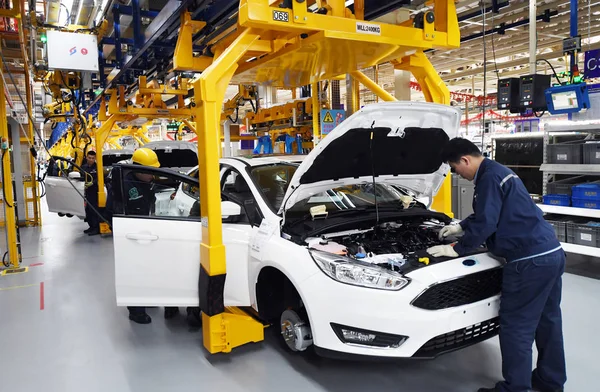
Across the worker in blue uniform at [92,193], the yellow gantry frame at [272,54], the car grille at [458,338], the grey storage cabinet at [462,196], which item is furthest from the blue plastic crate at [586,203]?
the worker in blue uniform at [92,193]

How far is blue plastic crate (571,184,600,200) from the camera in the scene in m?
4.86

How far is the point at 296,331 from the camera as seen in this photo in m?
2.80

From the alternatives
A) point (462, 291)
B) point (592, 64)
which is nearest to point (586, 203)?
point (592, 64)

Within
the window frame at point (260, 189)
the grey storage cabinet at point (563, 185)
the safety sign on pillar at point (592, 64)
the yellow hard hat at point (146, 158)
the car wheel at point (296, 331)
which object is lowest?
the car wheel at point (296, 331)

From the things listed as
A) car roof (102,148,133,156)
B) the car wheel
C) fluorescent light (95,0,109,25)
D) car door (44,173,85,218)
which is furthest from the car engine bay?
car roof (102,148,133,156)

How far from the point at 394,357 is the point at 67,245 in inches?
266

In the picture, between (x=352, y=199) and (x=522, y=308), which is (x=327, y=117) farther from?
(x=522, y=308)

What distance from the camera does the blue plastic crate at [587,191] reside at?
4.86m

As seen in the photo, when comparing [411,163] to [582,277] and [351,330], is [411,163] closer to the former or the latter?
[351,330]

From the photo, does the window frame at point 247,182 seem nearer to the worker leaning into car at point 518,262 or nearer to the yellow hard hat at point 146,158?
the yellow hard hat at point 146,158

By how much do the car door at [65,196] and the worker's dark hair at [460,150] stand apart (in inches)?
282

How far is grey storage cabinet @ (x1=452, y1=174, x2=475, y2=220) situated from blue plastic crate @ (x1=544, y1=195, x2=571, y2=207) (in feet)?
6.62

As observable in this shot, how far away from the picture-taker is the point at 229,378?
292 cm

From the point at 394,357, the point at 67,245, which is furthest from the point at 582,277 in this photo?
the point at 67,245
